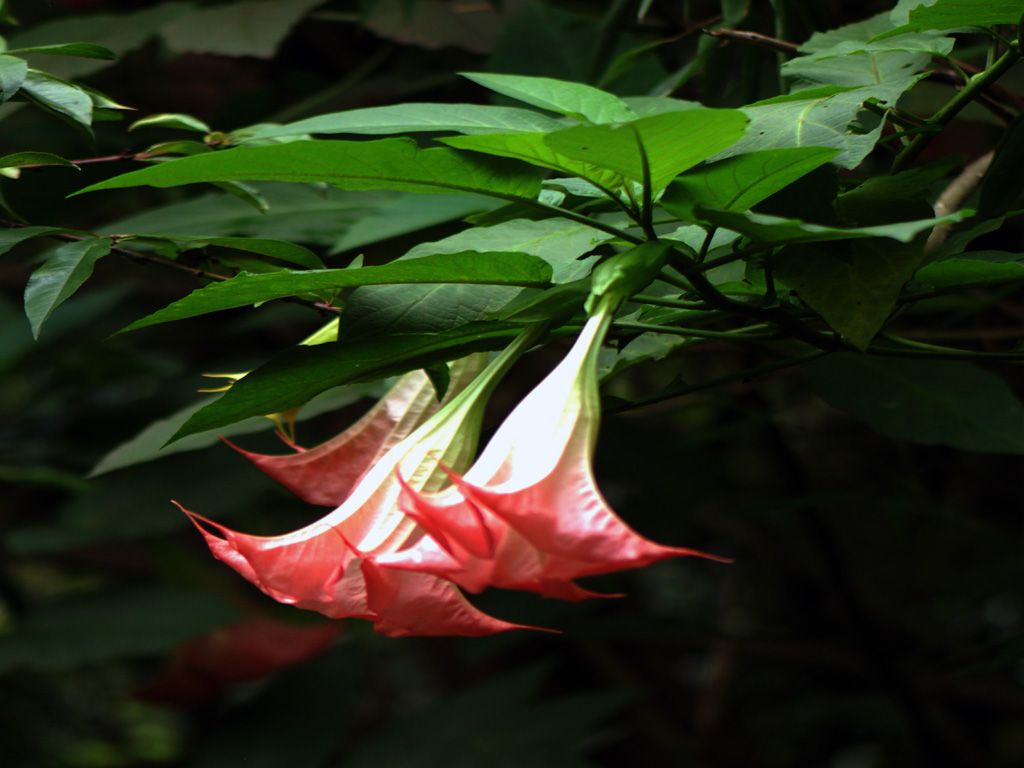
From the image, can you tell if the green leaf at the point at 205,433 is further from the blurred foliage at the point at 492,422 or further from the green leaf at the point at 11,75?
the green leaf at the point at 11,75

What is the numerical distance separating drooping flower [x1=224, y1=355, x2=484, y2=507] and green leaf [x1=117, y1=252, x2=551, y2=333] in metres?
0.07

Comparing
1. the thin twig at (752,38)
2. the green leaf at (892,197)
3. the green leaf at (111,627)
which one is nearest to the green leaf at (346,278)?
the green leaf at (892,197)

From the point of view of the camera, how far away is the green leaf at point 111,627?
3.54 feet

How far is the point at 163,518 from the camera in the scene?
3.45 feet

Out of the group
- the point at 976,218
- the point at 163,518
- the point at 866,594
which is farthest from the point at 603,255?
the point at 866,594

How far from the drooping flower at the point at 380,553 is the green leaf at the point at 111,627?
2.94ft

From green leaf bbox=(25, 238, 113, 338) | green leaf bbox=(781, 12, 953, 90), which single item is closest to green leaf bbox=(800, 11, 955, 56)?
green leaf bbox=(781, 12, 953, 90)

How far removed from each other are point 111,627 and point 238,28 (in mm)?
806

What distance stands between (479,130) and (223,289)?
11 centimetres

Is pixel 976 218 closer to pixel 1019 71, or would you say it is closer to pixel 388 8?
pixel 1019 71

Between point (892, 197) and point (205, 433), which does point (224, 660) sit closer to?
point (205, 433)

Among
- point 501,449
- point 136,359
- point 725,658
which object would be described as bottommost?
point 725,658

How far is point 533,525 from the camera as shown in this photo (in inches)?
8.4

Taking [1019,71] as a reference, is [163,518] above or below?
below
